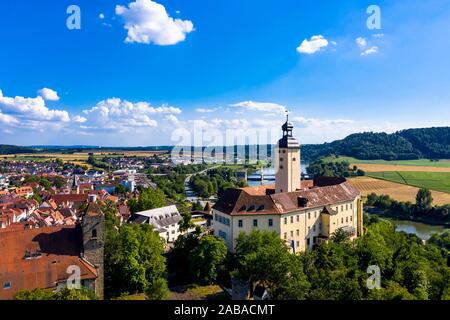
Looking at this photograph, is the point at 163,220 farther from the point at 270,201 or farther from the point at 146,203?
the point at 270,201

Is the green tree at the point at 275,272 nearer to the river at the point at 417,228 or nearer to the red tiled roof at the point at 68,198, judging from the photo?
the river at the point at 417,228

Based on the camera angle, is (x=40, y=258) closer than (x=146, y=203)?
Yes

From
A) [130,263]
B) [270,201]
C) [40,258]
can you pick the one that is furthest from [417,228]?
[40,258]

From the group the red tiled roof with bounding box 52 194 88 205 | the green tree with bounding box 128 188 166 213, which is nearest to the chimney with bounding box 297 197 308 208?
the green tree with bounding box 128 188 166 213
